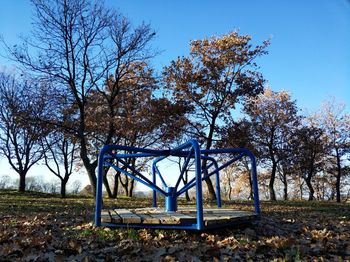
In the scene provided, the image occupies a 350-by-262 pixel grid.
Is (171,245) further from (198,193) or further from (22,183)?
(22,183)

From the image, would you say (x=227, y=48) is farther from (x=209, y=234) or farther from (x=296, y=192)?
(x=296, y=192)

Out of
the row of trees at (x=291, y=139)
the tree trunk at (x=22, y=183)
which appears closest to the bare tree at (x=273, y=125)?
the row of trees at (x=291, y=139)

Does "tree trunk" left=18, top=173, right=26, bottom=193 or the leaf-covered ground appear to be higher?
"tree trunk" left=18, top=173, right=26, bottom=193

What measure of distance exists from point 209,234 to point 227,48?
16.5m

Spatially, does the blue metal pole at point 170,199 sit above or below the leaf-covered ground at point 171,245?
above

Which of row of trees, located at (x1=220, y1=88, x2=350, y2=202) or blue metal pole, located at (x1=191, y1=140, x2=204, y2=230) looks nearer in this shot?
blue metal pole, located at (x1=191, y1=140, x2=204, y2=230)

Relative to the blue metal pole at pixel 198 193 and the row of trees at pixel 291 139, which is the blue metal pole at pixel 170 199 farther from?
the row of trees at pixel 291 139

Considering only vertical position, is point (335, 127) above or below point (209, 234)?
above

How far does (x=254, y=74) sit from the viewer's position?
20047 mm

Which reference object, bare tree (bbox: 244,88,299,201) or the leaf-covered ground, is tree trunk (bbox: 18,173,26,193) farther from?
the leaf-covered ground

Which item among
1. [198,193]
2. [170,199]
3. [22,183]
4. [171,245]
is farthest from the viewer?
[22,183]

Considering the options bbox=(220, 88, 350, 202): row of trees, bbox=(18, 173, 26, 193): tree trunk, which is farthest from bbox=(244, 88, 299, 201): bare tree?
bbox=(18, 173, 26, 193): tree trunk

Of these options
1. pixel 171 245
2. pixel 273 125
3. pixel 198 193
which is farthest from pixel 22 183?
pixel 171 245

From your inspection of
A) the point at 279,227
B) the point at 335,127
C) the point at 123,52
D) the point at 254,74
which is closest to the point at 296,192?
the point at 335,127
